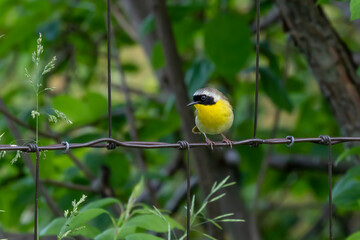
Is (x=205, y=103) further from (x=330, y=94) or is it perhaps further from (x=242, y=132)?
(x=242, y=132)

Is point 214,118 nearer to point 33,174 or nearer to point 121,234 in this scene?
point 121,234

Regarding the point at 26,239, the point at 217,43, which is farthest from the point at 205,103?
the point at 26,239

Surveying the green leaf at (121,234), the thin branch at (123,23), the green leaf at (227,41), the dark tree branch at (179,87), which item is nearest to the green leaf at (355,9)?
the green leaf at (121,234)

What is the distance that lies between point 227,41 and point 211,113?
37 centimetres

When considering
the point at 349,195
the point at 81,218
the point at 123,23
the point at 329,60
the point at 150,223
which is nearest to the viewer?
the point at 81,218

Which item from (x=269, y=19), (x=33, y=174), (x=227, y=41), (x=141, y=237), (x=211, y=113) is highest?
(x=269, y=19)

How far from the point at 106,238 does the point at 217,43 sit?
0.88 m

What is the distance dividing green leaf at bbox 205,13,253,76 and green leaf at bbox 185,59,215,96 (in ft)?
0.38

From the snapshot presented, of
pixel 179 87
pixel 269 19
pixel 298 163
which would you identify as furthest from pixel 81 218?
pixel 298 163

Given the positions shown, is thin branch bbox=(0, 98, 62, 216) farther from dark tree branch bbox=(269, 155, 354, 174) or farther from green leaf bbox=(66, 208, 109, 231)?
dark tree branch bbox=(269, 155, 354, 174)

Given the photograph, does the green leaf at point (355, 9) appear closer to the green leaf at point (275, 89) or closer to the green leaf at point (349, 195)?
the green leaf at point (349, 195)

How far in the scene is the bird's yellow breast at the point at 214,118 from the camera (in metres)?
1.53

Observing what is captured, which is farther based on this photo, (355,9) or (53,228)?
(53,228)

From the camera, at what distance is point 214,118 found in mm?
1539
